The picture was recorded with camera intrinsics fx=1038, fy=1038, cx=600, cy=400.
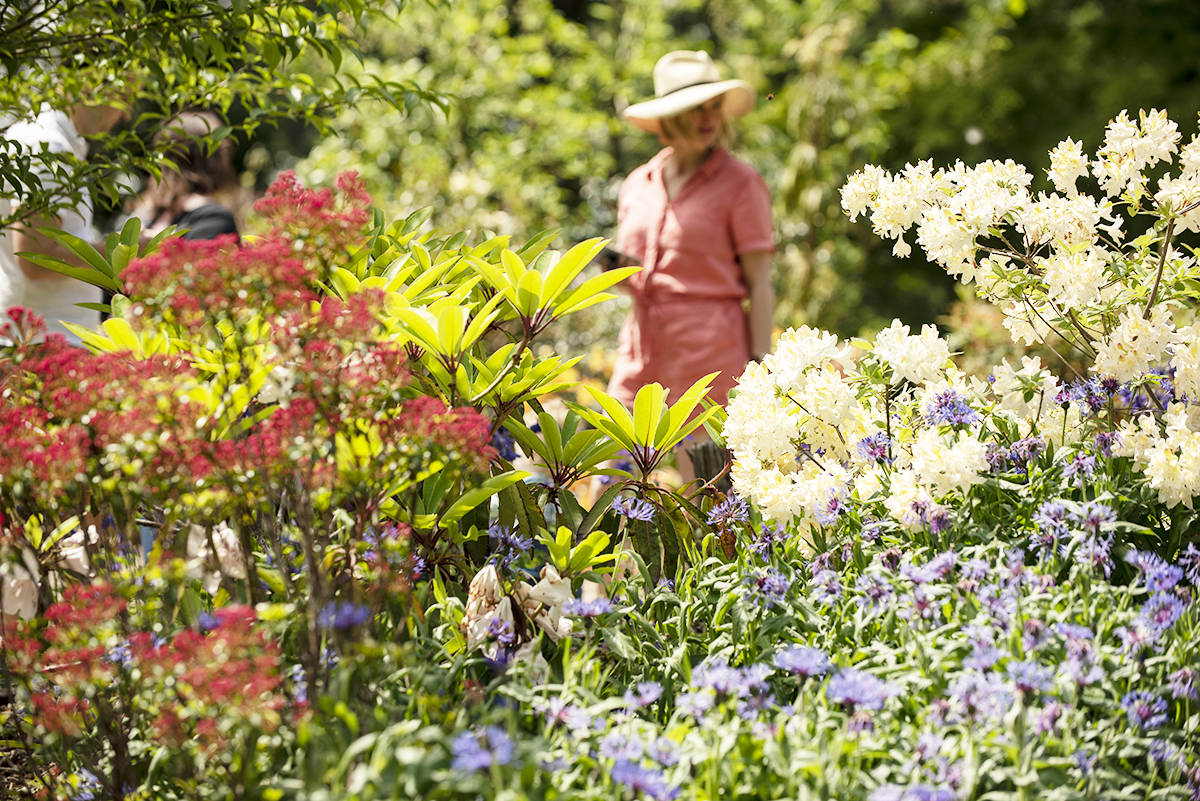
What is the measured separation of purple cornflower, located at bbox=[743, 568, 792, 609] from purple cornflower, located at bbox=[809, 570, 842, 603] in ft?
0.16

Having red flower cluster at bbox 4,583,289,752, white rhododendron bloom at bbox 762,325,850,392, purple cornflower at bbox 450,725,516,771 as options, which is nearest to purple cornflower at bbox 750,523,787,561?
white rhododendron bloom at bbox 762,325,850,392

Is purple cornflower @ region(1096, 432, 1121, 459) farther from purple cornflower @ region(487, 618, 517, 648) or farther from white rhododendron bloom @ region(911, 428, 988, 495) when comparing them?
purple cornflower @ region(487, 618, 517, 648)

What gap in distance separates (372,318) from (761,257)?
2567 millimetres

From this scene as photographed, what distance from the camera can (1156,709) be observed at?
1495mm

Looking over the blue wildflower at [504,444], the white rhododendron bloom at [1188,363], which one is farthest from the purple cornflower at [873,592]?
the blue wildflower at [504,444]

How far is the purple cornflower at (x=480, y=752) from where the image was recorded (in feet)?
4.03

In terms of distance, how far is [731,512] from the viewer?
6.89 ft

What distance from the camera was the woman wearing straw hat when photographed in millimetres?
3840

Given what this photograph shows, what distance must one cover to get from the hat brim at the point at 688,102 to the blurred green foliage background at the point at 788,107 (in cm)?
230

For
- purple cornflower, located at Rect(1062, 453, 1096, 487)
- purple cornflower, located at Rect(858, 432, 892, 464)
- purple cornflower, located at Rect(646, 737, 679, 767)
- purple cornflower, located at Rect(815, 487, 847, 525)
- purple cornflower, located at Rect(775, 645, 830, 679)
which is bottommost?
purple cornflower, located at Rect(646, 737, 679, 767)

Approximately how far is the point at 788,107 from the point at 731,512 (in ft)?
24.5

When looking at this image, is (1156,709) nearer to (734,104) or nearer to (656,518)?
(656,518)

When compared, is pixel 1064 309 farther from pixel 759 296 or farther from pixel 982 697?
pixel 759 296

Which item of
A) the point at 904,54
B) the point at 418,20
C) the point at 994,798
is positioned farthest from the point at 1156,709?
the point at 904,54
